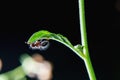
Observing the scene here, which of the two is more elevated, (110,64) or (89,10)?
(89,10)

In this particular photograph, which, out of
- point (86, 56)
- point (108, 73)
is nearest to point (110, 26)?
point (108, 73)

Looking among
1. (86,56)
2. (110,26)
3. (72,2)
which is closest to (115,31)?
(110,26)

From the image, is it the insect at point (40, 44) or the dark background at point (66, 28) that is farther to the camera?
the dark background at point (66, 28)

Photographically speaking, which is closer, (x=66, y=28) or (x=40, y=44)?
(x=40, y=44)

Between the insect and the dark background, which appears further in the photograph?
the dark background

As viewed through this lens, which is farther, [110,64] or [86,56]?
[110,64]

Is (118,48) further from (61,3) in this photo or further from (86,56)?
(86,56)

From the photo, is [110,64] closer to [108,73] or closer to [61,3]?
[108,73]
